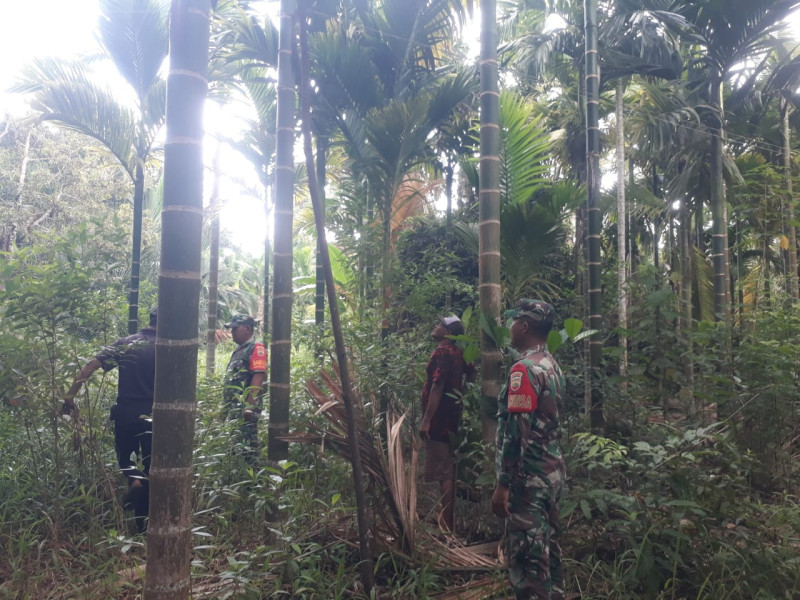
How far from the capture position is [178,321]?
1.88m

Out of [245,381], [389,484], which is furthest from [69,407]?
[389,484]

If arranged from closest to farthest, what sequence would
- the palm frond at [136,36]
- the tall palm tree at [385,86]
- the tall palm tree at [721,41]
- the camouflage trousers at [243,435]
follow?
the camouflage trousers at [243,435], the tall palm tree at [385,86], the tall palm tree at [721,41], the palm frond at [136,36]

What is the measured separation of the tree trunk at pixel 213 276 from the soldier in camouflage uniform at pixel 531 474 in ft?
23.7

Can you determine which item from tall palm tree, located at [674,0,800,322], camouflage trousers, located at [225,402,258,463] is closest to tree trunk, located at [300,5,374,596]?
camouflage trousers, located at [225,402,258,463]

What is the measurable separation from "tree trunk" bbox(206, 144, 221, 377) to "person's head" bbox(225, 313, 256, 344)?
13.9 feet

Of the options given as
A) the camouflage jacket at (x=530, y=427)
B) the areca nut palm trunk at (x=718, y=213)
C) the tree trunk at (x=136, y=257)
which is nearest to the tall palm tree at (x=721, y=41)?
the areca nut palm trunk at (x=718, y=213)

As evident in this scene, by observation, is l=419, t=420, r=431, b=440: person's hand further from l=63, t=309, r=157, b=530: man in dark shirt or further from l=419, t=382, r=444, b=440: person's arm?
l=63, t=309, r=157, b=530: man in dark shirt

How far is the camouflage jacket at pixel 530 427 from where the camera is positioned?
2.87m

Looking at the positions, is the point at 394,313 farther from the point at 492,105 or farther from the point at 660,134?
the point at 660,134

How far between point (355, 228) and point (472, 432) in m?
2.94

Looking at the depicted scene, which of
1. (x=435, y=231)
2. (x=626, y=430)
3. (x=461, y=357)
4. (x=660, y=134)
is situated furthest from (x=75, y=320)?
(x=660, y=134)

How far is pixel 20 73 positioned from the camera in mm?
6473

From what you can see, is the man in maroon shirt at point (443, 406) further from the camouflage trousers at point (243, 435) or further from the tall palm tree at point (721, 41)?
the tall palm tree at point (721, 41)

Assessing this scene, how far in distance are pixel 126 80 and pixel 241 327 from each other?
375 centimetres
